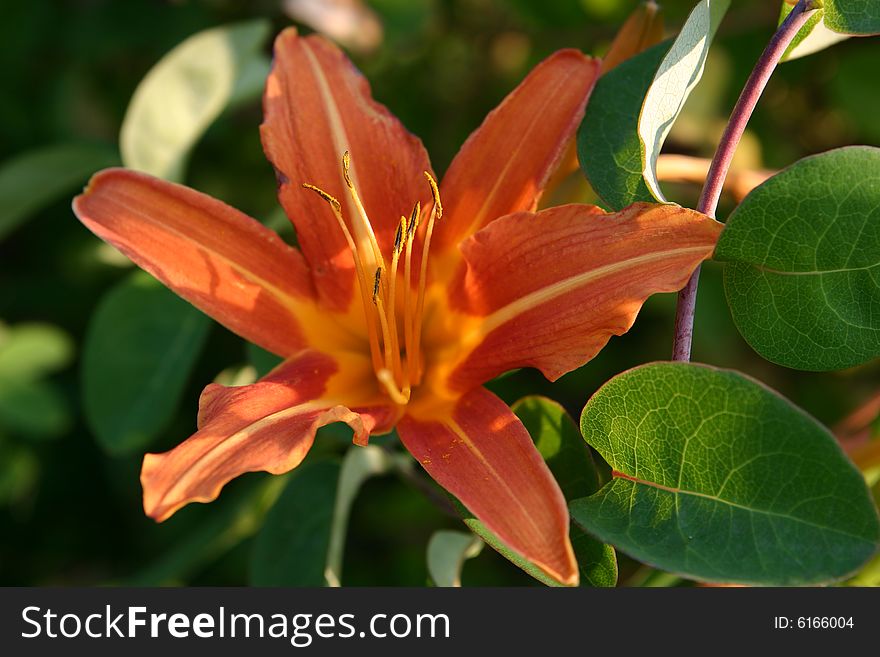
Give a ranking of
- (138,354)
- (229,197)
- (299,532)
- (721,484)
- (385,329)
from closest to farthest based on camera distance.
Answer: (721,484) → (385,329) → (299,532) → (138,354) → (229,197)

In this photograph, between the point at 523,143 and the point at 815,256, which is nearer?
the point at 815,256

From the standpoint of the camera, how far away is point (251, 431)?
1.14 m

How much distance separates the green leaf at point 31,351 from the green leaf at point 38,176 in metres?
0.26

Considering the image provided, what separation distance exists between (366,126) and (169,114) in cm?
60

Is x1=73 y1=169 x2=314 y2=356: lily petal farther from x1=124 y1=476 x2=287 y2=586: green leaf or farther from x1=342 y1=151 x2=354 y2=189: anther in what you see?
x1=124 y1=476 x2=287 y2=586: green leaf

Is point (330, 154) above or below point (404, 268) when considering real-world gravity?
above

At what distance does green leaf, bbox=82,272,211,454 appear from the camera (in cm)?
177

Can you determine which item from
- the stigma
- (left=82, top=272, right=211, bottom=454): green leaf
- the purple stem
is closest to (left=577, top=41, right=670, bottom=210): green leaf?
the purple stem

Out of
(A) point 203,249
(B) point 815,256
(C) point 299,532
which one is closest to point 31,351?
(C) point 299,532

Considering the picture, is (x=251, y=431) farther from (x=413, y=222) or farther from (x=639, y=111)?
(x=639, y=111)

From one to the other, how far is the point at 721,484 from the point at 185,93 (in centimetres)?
124

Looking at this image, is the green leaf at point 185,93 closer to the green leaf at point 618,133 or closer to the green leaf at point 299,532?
the green leaf at point 299,532

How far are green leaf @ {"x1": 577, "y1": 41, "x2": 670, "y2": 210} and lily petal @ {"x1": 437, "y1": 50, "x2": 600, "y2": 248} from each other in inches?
1.1

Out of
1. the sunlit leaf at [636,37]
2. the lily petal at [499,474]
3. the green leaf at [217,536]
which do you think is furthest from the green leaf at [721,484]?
the green leaf at [217,536]
